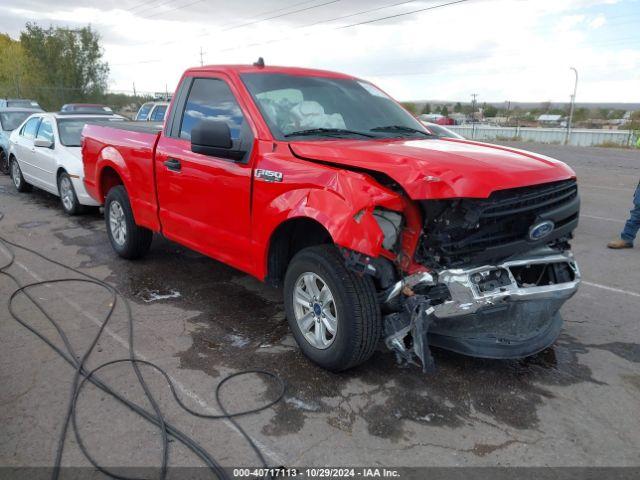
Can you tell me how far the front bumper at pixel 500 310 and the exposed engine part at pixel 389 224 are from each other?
1.16ft

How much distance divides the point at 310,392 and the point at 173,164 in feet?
8.33

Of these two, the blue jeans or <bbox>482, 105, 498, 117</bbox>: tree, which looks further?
<bbox>482, 105, 498, 117</bbox>: tree

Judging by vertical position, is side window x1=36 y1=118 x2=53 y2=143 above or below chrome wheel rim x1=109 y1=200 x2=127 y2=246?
above

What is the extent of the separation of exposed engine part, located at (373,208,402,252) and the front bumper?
0.35 metres

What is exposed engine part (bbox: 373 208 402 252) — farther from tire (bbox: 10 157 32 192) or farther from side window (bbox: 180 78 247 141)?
tire (bbox: 10 157 32 192)

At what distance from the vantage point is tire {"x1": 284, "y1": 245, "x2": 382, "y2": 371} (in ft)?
11.1

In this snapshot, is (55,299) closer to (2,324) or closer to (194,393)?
(2,324)

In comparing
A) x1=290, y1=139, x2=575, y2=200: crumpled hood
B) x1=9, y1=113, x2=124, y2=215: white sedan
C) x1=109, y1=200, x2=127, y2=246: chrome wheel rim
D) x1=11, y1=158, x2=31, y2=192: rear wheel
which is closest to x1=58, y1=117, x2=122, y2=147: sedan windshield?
x1=9, y1=113, x2=124, y2=215: white sedan

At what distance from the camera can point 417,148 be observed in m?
3.71

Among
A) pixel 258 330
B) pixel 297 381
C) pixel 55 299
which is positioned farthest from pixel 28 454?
pixel 55 299

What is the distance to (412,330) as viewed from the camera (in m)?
3.35

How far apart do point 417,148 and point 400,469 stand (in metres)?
2.05

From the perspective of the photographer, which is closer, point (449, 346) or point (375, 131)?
point (449, 346)

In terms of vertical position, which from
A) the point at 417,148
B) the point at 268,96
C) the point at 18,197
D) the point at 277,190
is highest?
the point at 268,96
